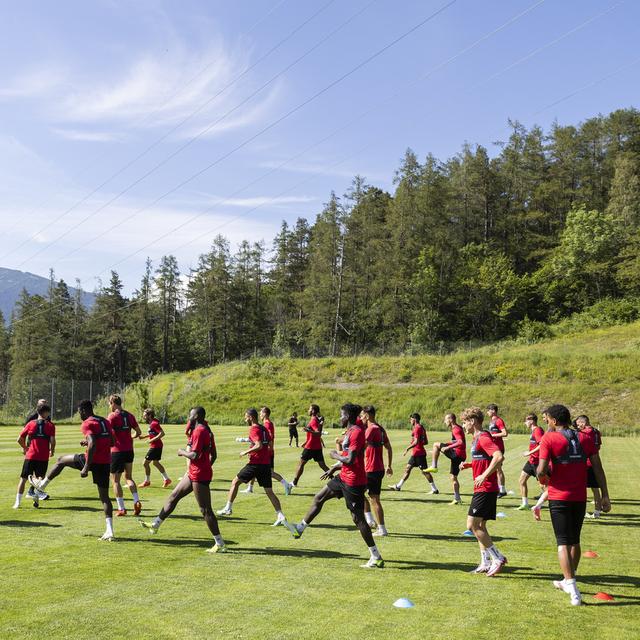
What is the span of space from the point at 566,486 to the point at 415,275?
235ft

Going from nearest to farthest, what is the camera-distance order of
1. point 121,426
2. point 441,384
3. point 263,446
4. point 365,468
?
point 365,468 < point 263,446 < point 121,426 < point 441,384

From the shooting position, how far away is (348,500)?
9.37m

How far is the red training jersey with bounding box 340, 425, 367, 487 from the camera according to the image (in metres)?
9.30

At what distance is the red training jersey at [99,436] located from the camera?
36.3 feet

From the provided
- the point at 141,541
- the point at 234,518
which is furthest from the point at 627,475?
the point at 141,541

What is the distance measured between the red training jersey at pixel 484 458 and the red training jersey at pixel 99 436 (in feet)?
20.1

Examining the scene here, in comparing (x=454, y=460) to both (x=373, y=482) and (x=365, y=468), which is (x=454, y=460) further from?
(x=365, y=468)

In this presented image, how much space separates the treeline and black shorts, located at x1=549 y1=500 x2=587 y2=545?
6105cm

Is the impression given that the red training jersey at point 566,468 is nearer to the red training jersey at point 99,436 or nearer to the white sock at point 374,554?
the white sock at point 374,554

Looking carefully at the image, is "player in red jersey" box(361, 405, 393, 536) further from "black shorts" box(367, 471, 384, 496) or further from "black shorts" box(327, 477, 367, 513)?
"black shorts" box(327, 477, 367, 513)

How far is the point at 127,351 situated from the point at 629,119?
77.7m

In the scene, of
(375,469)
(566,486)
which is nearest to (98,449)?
(375,469)

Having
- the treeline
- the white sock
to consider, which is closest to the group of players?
the white sock

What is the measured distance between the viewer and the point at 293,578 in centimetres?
844
